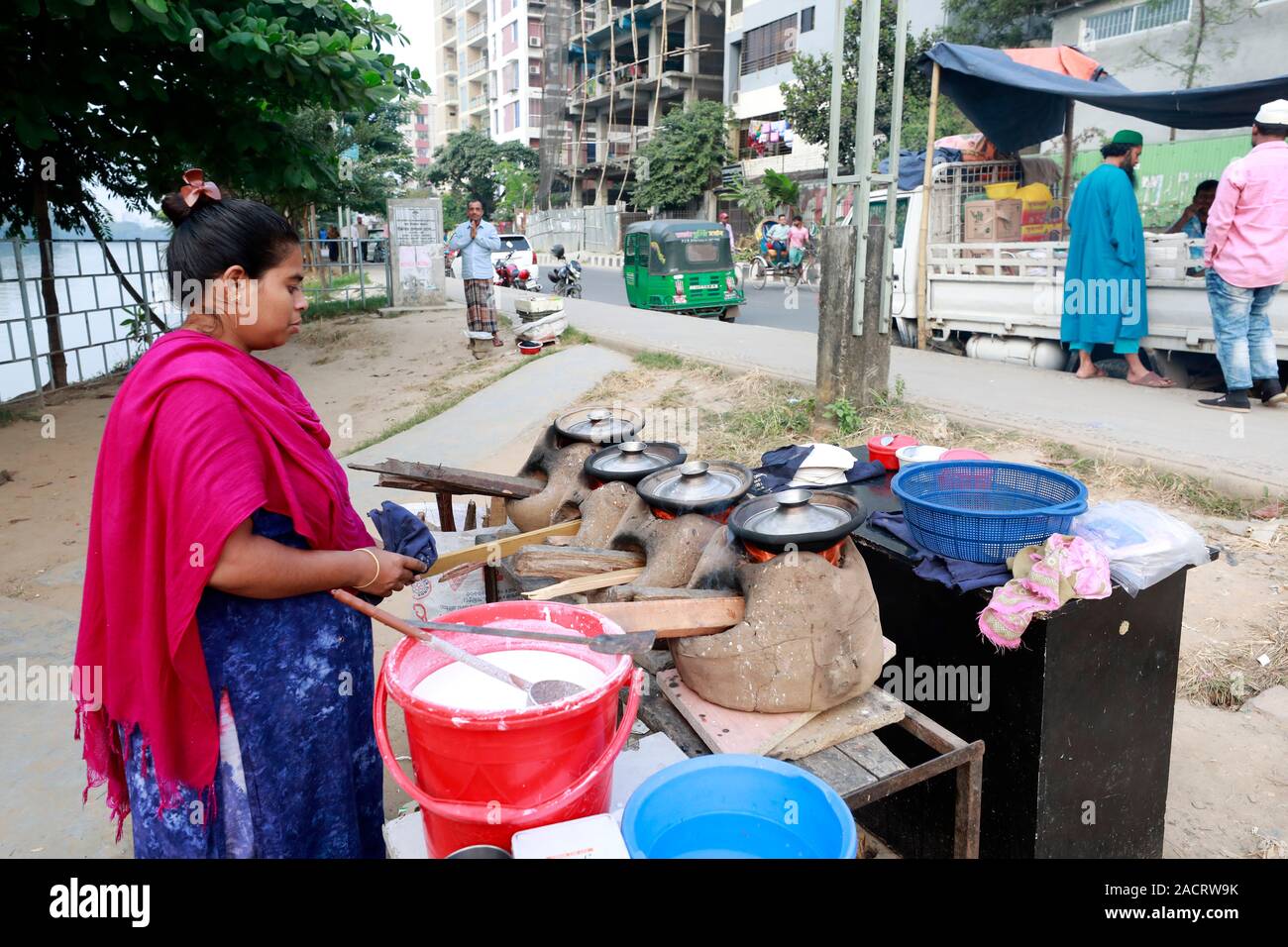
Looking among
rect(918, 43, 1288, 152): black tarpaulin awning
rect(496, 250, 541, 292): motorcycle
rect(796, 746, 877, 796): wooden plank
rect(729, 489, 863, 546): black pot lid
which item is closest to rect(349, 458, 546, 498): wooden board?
rect(729, 489, 863, 546): black pot lid

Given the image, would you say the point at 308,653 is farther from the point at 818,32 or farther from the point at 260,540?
the point at 818,32

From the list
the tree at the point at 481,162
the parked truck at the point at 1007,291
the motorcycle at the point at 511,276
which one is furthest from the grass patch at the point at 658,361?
the tree at the point at 481,162

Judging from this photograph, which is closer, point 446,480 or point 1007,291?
point 446,480

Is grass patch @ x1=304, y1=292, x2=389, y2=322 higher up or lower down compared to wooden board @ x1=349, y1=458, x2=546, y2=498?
higher up

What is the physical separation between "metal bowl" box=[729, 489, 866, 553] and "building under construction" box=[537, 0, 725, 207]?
4047cm

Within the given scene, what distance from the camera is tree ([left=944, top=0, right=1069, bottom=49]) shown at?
18.9 metres

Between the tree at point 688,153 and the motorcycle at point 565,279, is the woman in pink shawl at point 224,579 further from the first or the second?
the tree at point 688,153

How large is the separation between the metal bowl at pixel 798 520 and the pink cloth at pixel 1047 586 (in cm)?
40

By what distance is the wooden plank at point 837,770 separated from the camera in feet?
6.58

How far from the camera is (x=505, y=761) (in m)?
1.55

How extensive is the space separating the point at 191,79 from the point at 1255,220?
8379 millimetres

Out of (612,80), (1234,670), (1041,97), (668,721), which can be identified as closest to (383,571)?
(668,721)

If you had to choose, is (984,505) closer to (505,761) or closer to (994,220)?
(505,761)

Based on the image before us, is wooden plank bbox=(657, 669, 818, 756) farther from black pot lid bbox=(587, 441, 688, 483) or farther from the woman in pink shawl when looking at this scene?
black pot lid bbox=(587, 441, 688, 483)
